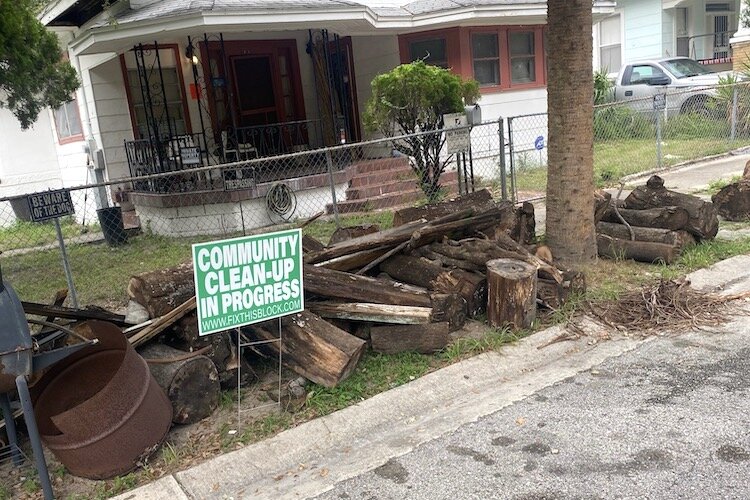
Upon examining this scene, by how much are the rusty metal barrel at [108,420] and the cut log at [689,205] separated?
5673 mm

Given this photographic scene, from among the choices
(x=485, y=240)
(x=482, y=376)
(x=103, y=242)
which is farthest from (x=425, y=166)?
(x=482, y=376)

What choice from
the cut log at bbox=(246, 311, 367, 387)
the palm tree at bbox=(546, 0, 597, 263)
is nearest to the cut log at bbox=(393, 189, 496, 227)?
the palm tree at bbox=(546, 0, 597, 263)

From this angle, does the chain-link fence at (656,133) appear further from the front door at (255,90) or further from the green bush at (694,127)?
the front door at (255,90)

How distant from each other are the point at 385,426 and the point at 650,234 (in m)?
4.14

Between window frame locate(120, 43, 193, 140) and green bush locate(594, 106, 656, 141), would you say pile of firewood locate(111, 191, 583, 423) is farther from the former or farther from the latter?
green bush locate(594, 106, 656, 141)

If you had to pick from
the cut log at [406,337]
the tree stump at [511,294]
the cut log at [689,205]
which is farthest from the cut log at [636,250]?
the cut log at [406,337]

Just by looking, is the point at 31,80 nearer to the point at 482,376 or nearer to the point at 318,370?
the point at 318,370

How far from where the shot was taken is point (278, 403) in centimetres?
434

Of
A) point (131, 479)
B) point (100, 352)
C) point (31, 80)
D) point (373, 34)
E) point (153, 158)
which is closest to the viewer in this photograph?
point (131, 479)

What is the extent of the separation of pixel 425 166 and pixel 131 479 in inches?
297

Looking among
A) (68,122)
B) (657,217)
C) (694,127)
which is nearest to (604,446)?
(657,217)

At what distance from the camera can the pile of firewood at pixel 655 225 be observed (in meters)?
6.67

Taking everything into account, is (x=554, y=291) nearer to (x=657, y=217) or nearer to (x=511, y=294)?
(x=511, y=294)

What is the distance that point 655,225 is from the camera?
6965 millimetres
